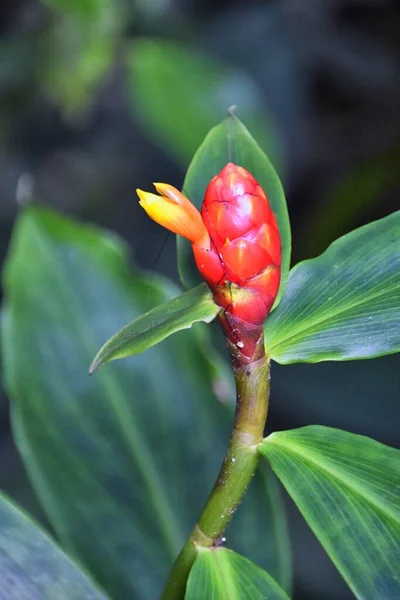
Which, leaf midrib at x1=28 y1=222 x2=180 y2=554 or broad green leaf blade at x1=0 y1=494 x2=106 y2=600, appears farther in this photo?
leaf midrib at x1=28 y1=222 x2=180 y2=554

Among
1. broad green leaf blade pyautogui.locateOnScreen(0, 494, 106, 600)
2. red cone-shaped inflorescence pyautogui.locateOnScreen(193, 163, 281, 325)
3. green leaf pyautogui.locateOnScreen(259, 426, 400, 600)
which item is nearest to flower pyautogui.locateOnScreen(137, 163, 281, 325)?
red cone-shaped inflorescence pyautogui.locateOnScreen(193, 163, 281, 325)

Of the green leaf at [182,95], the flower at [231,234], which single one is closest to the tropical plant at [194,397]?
the flower at [231,234]

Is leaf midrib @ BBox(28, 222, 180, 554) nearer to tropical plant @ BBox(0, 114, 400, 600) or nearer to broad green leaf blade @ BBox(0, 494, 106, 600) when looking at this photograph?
tropical plant @ BBox(0, 114, 400, 600)

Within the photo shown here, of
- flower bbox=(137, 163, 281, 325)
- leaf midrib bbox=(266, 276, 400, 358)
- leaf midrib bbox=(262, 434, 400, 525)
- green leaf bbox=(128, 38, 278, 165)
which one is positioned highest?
green leaf bbox=(128, 38, 278, 165)

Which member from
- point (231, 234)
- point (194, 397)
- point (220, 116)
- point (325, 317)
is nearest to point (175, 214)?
point (231, 234)

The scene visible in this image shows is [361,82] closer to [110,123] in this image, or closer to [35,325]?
[110,123]

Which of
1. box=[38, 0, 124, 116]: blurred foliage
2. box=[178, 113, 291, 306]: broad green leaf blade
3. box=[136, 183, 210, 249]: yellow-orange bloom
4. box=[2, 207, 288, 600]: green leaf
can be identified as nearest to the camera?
box=[136, 183, 210, 249]: yellow-orange bloom

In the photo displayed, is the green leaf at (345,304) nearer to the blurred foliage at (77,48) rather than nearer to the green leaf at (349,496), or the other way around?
the green leaf at (349,496)

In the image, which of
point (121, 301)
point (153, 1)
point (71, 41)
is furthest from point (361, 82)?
point (121, 301)
